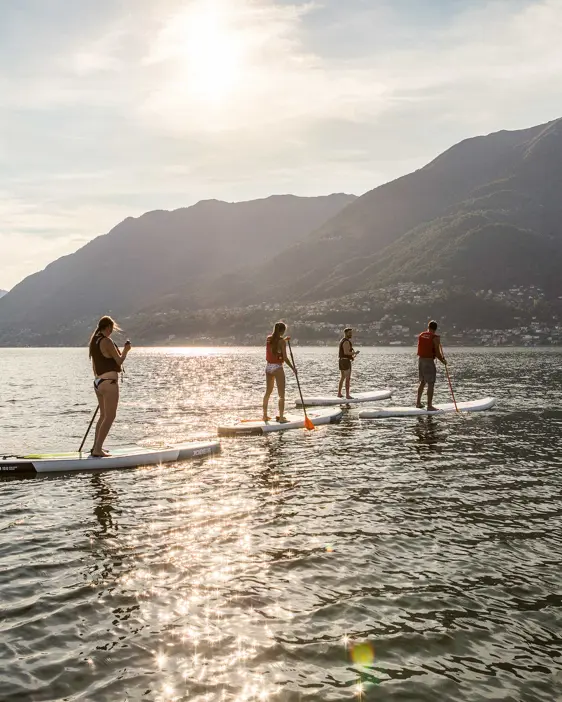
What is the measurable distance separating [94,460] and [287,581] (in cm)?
876

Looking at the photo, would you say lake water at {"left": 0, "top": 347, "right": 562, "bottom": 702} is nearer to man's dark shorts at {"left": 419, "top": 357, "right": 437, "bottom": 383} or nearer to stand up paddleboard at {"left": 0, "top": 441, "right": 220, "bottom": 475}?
stand up paddleboard at {"left": 0, "top": 441, "right": 220, "bottom": 475}

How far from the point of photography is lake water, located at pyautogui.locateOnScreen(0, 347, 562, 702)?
19.5 feet

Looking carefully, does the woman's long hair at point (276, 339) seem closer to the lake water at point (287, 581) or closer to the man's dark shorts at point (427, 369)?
the lake water at point (287, 581)

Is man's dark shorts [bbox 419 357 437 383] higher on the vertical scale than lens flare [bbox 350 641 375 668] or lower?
higher

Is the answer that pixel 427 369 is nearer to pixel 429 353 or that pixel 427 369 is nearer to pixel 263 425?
pixel 429 353

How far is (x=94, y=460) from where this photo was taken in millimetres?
15273

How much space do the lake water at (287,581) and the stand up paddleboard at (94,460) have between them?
1.40ft

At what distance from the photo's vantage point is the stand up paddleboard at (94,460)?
14867 mm

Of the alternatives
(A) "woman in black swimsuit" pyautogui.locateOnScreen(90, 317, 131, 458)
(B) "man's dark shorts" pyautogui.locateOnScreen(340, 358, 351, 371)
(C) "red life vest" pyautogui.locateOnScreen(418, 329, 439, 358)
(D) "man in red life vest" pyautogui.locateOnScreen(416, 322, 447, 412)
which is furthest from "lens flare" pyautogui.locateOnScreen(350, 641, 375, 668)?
(B) "man's dark shorts" pyautogui.locateOnScreen(340, 358, 351, 371)

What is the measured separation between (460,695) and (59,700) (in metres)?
3.85

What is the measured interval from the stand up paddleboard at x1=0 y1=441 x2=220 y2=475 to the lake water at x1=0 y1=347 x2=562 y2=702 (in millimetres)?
426

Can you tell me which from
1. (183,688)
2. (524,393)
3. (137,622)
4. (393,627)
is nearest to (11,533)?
(137,622)

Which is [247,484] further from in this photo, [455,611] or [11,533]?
[455,611]

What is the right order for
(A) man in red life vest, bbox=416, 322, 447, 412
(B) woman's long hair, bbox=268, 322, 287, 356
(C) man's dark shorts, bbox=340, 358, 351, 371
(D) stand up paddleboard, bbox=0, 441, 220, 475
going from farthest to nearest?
(C) man's dark shorts, bbox=340, 358, 351, 371
(A) man in red life vest, bbox=416, 322, 447, 412
(B) woman's long hair, bbox=268, 322, 287, 356
(D) stand up paddleboard, bbox=0, 441, 220, 475
